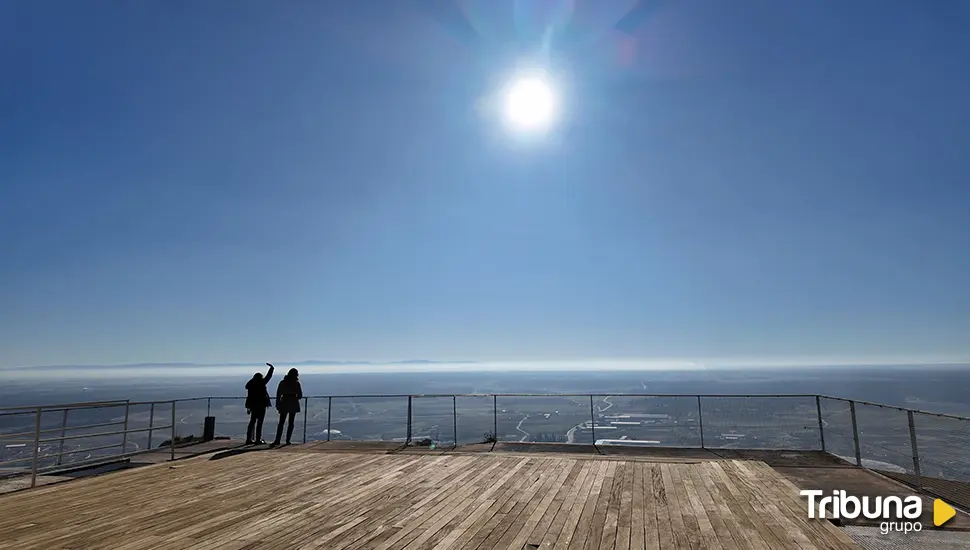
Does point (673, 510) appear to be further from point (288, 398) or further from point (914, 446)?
point (288, 398)

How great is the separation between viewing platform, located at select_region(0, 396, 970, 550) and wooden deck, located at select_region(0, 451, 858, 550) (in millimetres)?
28

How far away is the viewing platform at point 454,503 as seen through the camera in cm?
470

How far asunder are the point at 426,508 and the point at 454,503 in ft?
1.28

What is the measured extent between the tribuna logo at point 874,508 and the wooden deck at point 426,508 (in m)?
0.32

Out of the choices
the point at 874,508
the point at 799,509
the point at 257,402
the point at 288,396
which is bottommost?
the point at 874,508

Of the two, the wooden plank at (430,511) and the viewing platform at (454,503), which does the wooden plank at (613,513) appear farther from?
the wooden plank at (430,511)

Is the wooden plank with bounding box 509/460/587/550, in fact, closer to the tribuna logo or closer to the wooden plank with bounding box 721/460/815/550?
the wooden plank with bounding box 721/460/815/550

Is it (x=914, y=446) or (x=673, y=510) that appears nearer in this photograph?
(x=673, y=510)

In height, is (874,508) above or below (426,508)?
below

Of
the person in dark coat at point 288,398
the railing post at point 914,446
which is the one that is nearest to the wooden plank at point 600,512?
the railing post at point 914,446

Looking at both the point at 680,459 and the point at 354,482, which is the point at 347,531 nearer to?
the point at 354,482

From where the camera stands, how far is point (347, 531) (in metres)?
4.94

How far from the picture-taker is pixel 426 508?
19.1 feet

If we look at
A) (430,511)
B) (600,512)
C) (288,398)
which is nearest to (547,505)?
(600,512)
